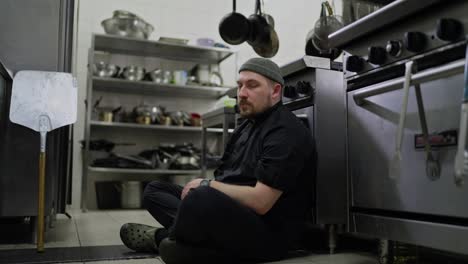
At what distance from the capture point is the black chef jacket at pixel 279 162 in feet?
5.02

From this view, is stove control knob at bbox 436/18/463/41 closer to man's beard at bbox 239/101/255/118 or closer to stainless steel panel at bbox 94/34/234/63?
man's beard at bbox 239/101/255/118

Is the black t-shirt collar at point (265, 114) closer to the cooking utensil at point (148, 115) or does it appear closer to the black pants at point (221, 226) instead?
the black pants at point (221, 226)

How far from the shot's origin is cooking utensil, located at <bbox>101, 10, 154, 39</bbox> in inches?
165

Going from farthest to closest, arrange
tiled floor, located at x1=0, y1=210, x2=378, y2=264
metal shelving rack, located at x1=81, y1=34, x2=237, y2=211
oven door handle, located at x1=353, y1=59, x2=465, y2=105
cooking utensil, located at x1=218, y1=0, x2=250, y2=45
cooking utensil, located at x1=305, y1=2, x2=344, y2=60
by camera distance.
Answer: metal shelving rack, located at x1=81, y1=34, x2=237, y2=211 → cooking utensil, located at x1=218, y1=0, x2=250, y2=45 → cooking utensil, located at x1=305, y1=2, x2=344, y2=60 → tiled floor, located at x1=0, y1=210, x2=378, y2=264 → oven door handle, located at x1=353, y1=59, x2=465, y2=105

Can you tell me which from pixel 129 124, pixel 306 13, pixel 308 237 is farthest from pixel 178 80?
pixel 308 237

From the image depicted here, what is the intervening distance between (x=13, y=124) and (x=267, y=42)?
53.7 inches

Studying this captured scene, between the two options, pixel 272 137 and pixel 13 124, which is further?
pixel 13 124

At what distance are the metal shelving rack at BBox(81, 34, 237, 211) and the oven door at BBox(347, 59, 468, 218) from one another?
3000mm

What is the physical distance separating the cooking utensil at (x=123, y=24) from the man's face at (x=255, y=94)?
2.79 metres

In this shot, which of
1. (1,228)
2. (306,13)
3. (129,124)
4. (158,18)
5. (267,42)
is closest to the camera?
(267,42)

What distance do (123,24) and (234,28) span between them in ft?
7.62

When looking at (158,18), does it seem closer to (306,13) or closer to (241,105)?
(306,13)

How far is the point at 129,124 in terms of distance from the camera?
420 centimetres

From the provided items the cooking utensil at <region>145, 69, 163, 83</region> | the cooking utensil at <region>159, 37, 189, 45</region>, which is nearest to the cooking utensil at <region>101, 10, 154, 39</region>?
the cooking utensil at <region>159, 37, 189, 45</region>
